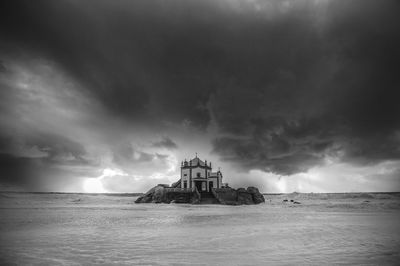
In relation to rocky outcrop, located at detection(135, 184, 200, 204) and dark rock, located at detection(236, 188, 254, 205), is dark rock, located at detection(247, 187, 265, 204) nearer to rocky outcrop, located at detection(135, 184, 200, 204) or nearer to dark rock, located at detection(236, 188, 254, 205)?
dark rock, located at detection(236, 188, 254, 205)

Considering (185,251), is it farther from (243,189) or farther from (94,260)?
(243,189)

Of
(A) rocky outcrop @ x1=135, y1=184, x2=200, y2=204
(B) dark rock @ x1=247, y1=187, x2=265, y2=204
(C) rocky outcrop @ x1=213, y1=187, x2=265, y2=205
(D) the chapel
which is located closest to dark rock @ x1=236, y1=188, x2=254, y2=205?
(C) rocky outcrop @ x1=213, y1=187, x2=265, y2=205

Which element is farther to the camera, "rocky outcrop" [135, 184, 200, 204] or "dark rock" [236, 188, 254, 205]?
"dark rock" [236, 188, 254, 205]

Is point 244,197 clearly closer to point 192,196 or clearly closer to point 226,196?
point 226,196

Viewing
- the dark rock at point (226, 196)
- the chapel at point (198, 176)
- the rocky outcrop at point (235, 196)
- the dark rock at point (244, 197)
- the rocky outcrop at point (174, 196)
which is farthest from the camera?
the chapel at point (198, 176)

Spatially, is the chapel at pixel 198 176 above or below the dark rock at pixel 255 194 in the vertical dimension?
above

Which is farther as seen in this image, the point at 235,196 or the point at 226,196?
the point at 235,196

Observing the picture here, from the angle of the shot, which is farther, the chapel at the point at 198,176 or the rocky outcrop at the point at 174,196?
the chapel at the point at 198,176

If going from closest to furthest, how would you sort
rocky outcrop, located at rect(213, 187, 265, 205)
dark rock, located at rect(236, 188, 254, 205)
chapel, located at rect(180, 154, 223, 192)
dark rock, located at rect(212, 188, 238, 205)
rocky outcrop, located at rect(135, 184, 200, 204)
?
dark rock, located at rect(212, 188, 238, 205), rocky outcrop, located at rect(135, 184, 200, 204), rocky outcrop, located at rect(213, 187, 265, 205), dark rock, located at rect(236, 188, 254, 205), chapel, located at rect(180, 154, 223, 192)

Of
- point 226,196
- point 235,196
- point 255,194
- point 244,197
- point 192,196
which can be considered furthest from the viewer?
point 255,194

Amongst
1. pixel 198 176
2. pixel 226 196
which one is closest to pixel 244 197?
pixel 226 196

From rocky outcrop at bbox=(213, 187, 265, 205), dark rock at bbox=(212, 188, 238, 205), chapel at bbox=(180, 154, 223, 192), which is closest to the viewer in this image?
dark rock at bbox=(212, 188, 238, 205)

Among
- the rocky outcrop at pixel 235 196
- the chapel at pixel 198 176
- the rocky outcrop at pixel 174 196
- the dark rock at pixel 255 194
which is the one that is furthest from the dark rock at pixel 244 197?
the rocky outcrop at pixel 174 196

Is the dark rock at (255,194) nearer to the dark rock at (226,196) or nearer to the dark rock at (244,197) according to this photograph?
the dark rock at (244,197)
